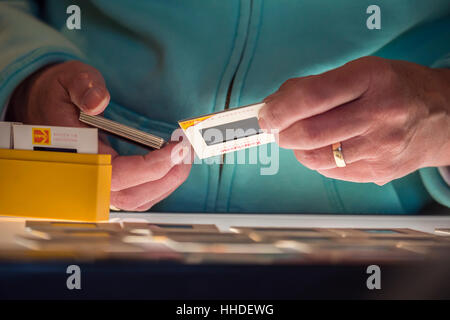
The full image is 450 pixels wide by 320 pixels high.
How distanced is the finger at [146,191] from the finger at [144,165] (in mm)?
56

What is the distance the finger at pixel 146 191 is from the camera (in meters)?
0.68

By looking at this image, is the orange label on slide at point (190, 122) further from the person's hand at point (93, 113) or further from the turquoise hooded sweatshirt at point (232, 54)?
the turquoise hooded sweatshirt at point (232, 54)

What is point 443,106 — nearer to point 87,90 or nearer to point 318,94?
point 318,94

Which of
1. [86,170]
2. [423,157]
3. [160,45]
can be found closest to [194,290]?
[86,170]

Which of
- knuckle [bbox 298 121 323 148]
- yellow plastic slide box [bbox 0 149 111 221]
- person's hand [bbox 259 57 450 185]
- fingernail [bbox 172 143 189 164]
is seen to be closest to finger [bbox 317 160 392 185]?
person's hand [bbox 259 57 450 185]

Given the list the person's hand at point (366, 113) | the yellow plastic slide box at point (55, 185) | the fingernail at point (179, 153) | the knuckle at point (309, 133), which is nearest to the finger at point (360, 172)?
the person's hand at point (366, 113)

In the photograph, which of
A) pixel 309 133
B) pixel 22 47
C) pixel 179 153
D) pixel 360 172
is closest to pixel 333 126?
pixel 309 133

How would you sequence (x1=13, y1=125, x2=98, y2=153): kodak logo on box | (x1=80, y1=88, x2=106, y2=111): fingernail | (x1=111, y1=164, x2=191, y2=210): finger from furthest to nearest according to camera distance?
1. (x1=111, y1=164, x2=191, y2=210): finger
2. (x1=80, y1=88, x2=106, y2=111): fingernail
3. (x1=13, y1=125, x2=98, y2=153): kodak logo on box

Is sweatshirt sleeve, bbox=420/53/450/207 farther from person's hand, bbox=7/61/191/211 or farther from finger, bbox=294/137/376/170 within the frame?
person's hand, bbox=7/61/191/211

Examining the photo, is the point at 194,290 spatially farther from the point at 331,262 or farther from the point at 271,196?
Answer: the point at 271,196

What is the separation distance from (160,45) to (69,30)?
0.21 m

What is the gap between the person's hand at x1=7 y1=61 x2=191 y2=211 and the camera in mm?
596

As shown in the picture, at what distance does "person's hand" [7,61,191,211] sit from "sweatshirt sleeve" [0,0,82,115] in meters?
0.03

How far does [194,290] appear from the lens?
326mm
